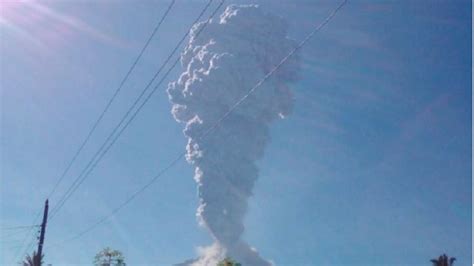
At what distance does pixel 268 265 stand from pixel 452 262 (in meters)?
154

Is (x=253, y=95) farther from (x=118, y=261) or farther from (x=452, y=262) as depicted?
(x=452, y=262)

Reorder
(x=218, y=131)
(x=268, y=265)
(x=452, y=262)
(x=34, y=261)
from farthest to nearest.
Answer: (x=268, y=265), (x=218, y=131), (x=34, y=261), (x=452, y=262)

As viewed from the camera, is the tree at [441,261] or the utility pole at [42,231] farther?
Result: the utility pole at [42,231]

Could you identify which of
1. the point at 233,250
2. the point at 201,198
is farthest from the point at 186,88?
the point at 233,250

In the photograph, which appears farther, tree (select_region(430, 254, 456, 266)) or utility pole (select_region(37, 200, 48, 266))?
utility pole (select_region(37, 200, 48, 266))

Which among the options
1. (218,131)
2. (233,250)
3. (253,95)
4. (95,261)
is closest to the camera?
(95,261)

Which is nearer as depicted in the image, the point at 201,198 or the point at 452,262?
the point at 452,262

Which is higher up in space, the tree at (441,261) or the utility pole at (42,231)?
the utility pole at (42,231)

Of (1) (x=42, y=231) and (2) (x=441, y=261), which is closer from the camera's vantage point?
(2) (x=441, y=261)

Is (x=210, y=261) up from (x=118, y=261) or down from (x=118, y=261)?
up

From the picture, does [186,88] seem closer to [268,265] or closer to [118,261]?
[118,261]

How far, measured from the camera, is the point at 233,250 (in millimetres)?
148375

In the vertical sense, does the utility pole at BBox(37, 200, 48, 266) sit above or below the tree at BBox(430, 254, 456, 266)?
above

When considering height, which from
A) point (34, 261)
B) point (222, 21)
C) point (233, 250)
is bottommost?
point (34, 261)
